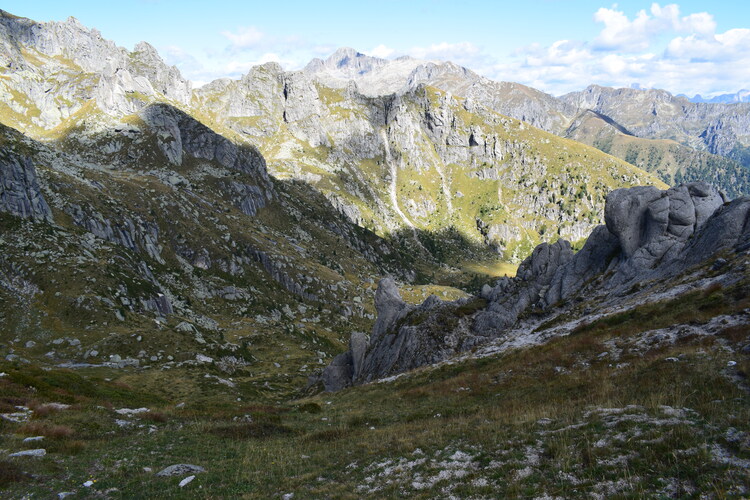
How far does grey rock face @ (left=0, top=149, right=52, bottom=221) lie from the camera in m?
83.6

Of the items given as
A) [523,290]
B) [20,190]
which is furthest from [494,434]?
[20,190]

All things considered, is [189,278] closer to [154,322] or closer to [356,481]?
[154,322]

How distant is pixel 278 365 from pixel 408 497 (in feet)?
304

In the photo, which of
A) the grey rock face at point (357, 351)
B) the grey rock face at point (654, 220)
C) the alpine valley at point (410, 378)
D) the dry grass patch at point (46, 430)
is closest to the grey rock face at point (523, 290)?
the alpine valley at point (410, 378)

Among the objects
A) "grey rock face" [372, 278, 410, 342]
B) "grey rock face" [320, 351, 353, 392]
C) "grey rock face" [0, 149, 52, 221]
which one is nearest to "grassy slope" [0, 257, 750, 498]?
"grey rock face" [320, 351, 353, 392]

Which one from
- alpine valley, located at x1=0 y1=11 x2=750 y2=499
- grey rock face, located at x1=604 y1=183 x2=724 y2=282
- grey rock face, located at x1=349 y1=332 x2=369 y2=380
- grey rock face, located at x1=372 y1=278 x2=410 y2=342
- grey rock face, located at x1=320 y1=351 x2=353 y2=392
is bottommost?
grey rock face, located at x1=320 y1=351 x2=353 y2=392

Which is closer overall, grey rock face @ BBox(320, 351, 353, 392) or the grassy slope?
the grassy slope

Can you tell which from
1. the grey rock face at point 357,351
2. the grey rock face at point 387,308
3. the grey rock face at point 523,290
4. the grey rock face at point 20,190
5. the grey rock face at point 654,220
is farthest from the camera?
the grey rock face at point 20,190

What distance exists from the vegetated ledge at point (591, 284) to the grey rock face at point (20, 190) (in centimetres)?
7724

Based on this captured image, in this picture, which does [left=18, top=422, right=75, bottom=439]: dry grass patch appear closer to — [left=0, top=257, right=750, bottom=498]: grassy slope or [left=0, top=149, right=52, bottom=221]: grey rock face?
[left=0, top=257, right=750, bottom=498]: grassy slope

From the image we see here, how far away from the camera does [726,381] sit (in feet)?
52.3

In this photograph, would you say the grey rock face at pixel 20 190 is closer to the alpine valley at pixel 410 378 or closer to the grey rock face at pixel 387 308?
the alpine valley at pixel 410 378

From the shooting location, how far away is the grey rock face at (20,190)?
83562 millimetres

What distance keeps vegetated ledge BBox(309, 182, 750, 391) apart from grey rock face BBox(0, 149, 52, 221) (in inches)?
3041
